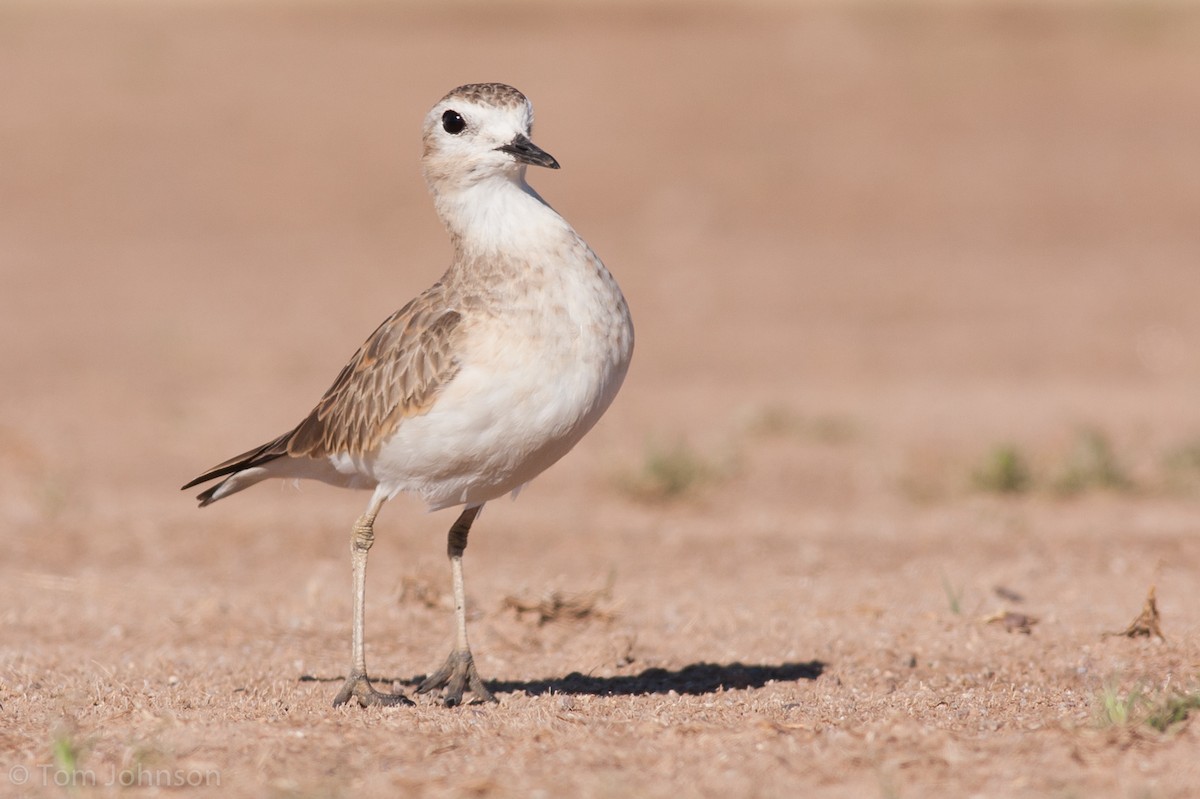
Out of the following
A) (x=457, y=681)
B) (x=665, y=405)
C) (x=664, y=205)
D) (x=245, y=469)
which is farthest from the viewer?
(x=664, y=205)

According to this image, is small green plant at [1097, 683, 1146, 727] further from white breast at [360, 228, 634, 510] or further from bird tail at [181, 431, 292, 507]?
bird tail at [181, 431, 292, 507]

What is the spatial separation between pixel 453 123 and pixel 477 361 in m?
1.10

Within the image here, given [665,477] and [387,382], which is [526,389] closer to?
[387,382]

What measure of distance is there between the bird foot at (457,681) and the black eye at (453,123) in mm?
2102

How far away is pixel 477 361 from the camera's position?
18.9 feet

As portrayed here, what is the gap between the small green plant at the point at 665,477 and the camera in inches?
442

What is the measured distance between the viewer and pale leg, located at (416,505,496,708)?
6.37 metres

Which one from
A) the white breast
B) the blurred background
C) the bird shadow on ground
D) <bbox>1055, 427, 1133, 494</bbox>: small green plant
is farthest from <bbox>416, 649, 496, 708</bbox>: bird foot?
the blurred background

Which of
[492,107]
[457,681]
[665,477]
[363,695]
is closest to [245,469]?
[363,695]

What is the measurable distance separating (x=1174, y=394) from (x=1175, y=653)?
875 centimetres

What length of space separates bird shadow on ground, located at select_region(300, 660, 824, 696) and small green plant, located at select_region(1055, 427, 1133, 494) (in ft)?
14.8

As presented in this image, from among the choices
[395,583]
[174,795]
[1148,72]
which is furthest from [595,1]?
[174,795]
